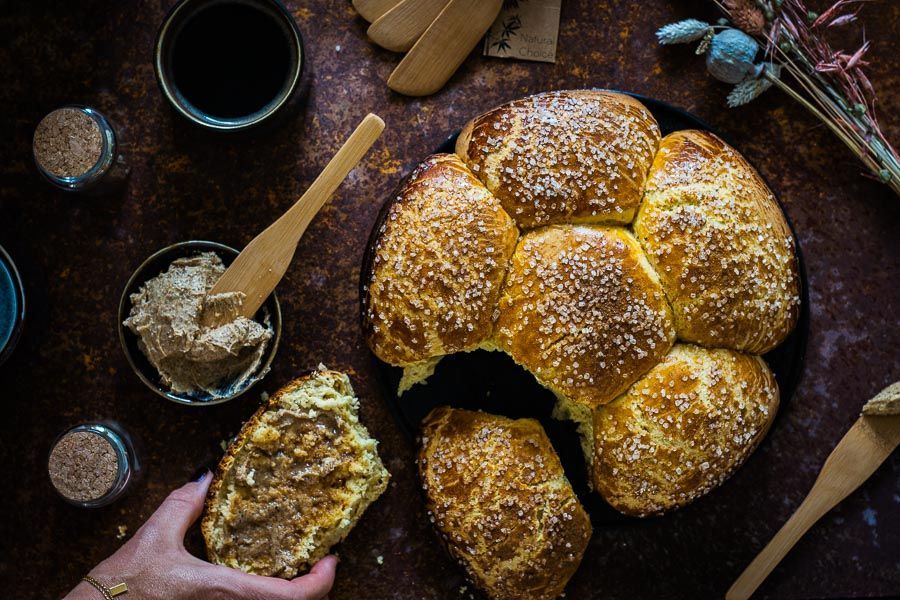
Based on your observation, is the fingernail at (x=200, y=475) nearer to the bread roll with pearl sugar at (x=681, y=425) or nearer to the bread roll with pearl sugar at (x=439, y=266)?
the bread roll with pearl sugar at (x=439, y=266)

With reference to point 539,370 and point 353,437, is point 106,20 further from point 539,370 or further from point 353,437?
point 539,370

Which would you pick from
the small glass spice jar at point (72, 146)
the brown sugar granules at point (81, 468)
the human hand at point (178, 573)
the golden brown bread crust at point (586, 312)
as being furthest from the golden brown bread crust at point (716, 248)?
the brown sugar granules at point (81, 468)

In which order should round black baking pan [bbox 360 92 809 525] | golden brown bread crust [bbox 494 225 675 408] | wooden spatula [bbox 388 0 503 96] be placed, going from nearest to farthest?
golden brown bread crust [bbox 494 225 675 408] → round black baking pan [bbox 360 92 809 525] → wooden spatula [bbox 388 0 503 96]

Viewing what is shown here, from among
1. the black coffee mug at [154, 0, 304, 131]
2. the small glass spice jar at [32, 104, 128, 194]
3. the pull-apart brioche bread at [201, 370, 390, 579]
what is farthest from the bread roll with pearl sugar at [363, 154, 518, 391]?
the small glass spice jar at [32, 104, 128, 194]

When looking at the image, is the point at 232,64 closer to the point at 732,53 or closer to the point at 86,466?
the point at 86,466

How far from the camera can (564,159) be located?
173 centimetres

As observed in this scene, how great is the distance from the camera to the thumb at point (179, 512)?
1.92 meters

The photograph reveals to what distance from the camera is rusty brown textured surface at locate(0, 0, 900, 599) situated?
6.83 ft

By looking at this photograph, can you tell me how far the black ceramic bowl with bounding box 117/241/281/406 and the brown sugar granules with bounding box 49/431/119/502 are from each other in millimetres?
→ 225

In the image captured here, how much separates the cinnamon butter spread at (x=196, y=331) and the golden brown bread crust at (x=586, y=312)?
2.26ft

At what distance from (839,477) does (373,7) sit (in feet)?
5.96

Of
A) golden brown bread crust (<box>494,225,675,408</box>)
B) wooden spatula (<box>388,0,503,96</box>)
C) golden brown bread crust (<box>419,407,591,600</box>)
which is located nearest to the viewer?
golden brown bread crust (<box>494,225,675,408</box>)

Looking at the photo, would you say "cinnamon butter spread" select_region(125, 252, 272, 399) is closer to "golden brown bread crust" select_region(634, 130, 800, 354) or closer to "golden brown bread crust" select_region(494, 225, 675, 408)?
"golden brown bread crust" select_region(494, 225, 675, 408)

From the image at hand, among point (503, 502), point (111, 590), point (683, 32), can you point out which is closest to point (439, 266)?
point (503, 502)
